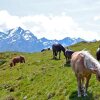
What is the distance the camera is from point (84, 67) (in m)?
22.1

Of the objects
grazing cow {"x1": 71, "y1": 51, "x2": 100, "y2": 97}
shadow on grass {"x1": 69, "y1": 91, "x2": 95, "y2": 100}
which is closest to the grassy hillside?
shadow on grass {"x1": 69, "y1": 91, "x2": 95, "y2": 100}

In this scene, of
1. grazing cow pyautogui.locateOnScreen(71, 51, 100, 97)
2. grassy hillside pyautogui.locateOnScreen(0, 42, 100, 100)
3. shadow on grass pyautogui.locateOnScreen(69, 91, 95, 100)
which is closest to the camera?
grazing cow pyautogui.locateOnScreen(71, 51, 100, 97)

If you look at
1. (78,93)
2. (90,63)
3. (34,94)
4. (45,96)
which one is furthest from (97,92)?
(34,94)

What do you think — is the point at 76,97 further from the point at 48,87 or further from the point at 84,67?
the point at 48,87

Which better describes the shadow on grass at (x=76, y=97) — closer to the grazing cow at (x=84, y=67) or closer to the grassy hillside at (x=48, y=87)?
the grassy hillside at (x=48, y=87)

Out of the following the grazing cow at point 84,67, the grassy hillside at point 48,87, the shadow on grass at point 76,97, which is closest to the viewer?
the grazing cow at point 84,67

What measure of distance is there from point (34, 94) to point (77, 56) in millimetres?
7355

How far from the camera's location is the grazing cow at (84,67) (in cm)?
2096

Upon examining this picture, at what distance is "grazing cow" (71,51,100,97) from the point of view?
21.0 metres

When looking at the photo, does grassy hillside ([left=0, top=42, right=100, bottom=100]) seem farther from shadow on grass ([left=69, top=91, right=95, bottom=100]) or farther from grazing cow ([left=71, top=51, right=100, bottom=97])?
grazing cow ([left=71, top=51, right=100, bottom=97])

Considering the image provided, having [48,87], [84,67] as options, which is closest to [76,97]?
[84,67]

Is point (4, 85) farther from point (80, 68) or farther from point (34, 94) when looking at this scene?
point (80, 68)

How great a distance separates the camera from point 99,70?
20.1 m

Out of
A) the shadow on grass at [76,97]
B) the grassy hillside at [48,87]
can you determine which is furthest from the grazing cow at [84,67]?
the grassy hillside at [48,87]
